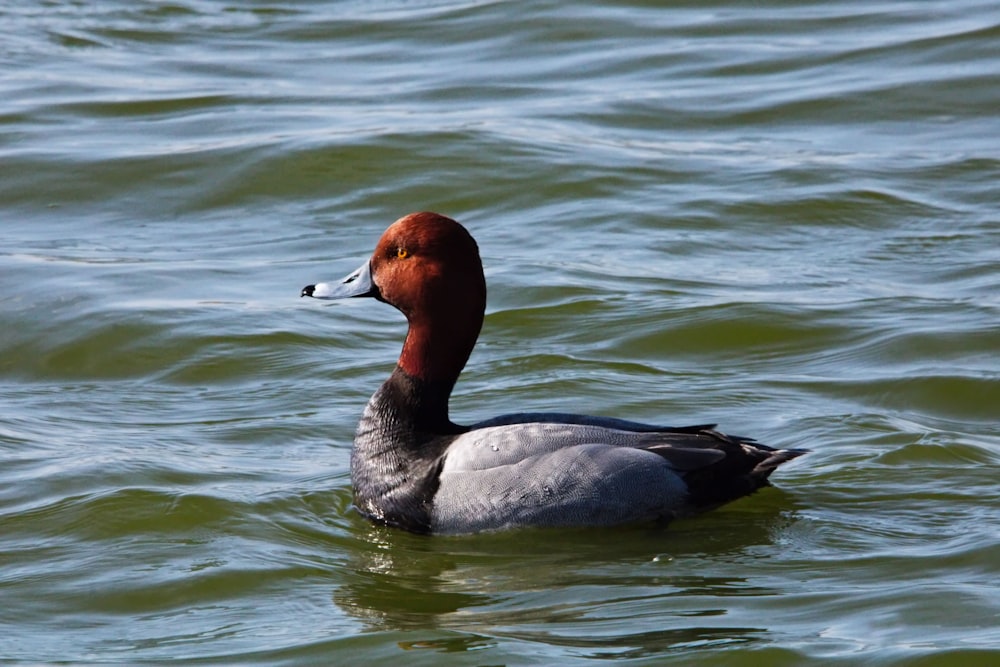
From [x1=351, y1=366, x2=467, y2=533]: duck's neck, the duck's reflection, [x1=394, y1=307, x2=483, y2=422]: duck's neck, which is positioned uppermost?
[x1=394, y1=307, x2=483, y2=422]: duck's neck

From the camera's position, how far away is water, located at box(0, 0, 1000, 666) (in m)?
6.18

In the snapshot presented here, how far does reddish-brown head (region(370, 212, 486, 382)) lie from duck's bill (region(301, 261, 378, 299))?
38 mm

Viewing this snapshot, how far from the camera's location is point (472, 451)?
6.82 metres

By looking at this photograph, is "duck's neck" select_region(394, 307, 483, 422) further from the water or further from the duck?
the water

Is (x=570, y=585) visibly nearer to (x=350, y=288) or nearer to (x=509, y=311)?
(x=350, y=288)

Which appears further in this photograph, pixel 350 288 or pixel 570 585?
pixel 350 288

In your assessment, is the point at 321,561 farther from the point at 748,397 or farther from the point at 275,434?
the point at 748,397

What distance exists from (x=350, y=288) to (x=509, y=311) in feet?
8.61

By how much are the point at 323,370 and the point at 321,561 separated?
247 centimetres

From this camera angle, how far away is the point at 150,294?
10.1 metres

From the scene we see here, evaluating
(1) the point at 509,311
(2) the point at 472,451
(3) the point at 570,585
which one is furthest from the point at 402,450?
(1) the point at 509,311

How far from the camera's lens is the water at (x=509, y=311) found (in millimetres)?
6176

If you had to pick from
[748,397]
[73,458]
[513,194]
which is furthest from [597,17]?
[73,458]

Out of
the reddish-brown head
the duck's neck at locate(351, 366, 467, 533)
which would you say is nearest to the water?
the duck's neck at locate(351, 366, 467, 533)
